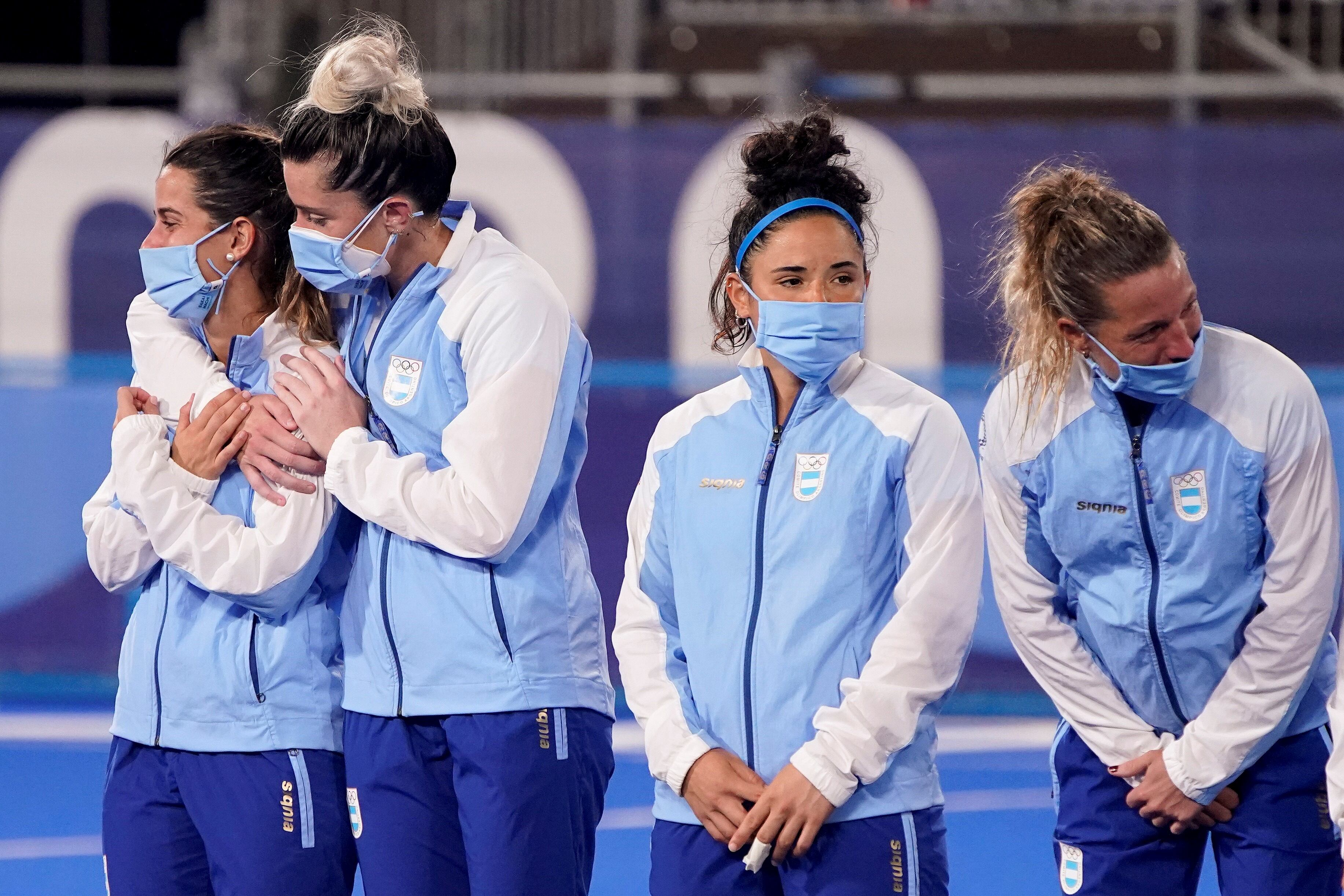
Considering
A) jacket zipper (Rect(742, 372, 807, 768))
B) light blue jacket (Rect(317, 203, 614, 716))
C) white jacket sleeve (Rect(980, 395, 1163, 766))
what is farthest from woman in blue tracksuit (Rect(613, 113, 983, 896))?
white jacket sleeve (Rect(980, 395, 1163, 766))

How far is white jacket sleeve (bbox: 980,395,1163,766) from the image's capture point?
3.42 m

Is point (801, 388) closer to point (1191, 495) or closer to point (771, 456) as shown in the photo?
point (771, 456)

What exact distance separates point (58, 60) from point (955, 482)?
12834 millimetres

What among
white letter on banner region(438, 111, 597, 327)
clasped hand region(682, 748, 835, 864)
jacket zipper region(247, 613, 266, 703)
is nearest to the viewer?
clasped hand region(682, 748, 835, 864)

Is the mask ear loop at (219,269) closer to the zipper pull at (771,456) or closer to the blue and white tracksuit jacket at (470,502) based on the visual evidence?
the blue and white tracksuit jacket at (470,502)

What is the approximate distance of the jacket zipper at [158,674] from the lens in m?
3.44

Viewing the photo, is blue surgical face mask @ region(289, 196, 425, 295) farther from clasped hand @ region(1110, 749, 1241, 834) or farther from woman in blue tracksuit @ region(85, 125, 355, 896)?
clasped hand @ region(1110, 749, 1241, 834)

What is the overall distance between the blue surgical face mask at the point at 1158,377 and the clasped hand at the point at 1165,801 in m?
0.78

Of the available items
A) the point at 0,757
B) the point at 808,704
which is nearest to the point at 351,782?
the point at 808,704

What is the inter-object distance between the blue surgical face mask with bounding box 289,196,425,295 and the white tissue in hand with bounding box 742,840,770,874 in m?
1.46

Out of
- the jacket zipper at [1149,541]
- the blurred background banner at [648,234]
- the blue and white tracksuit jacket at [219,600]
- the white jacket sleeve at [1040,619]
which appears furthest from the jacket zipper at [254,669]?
the blurred background banner at [648,234]

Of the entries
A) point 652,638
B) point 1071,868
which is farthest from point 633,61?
point 1071,868

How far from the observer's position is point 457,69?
11.0m

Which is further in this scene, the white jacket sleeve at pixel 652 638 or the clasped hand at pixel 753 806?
the white jacket sleeve at pixel 652 638
